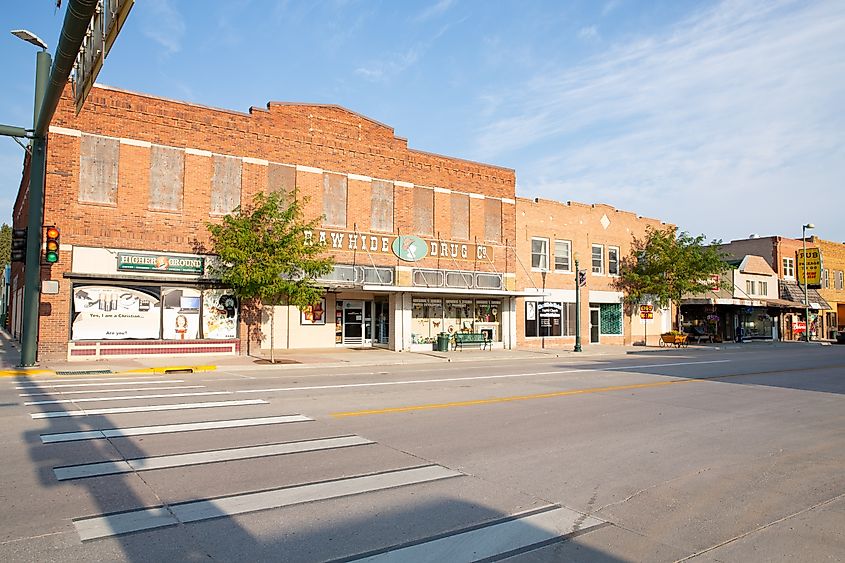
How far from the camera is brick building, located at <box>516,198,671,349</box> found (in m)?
33.8

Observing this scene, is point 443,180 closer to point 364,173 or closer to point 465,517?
point 364,173

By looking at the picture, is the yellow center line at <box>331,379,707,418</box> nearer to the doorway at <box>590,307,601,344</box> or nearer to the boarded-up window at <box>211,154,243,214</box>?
the boarded-up window at <box>211,154,243,214</box>

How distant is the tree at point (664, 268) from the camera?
38.5m

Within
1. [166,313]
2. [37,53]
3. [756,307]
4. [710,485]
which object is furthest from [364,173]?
[756,307]

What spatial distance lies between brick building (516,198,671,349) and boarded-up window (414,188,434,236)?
555 centimetres

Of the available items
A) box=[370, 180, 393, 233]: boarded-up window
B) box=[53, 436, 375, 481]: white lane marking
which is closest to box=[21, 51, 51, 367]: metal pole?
box=[53, 436, 375, 481]: white lane marking

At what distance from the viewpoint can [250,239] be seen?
21.8m

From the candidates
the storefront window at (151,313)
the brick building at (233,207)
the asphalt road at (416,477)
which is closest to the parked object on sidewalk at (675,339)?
the brick building at (233,207)

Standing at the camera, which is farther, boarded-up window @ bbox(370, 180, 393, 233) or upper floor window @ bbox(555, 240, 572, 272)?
upper floor window @ bbox(555, 240, 572, 272)

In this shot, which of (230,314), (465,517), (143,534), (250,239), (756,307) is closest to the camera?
(143,534)

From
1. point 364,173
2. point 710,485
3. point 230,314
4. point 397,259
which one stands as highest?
point 364,173

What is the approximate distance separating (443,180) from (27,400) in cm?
2153

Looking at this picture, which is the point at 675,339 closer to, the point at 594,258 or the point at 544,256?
the point at 594,258

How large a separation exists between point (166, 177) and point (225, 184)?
2.15 metres
